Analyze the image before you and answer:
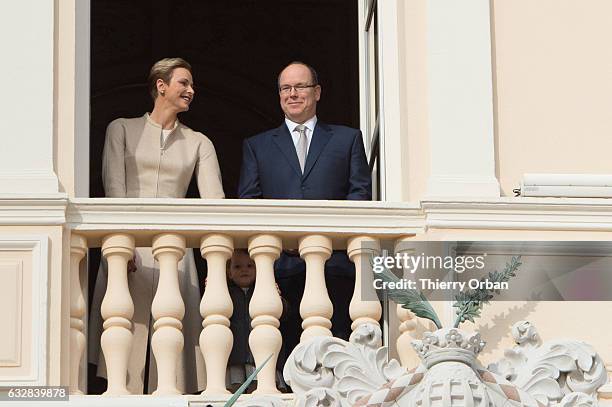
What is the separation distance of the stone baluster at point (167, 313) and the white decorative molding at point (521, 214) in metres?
1.18

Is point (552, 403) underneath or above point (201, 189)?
underneath

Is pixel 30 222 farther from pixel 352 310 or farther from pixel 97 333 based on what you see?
pixel 352 310

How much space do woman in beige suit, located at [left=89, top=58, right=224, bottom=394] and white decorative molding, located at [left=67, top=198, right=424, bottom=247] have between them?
1.16ft

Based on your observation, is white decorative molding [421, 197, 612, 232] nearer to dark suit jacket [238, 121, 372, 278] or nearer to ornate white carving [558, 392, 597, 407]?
dark suit jacket [238, 121, 372, 278]

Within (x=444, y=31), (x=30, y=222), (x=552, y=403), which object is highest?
(x=444, y=31)

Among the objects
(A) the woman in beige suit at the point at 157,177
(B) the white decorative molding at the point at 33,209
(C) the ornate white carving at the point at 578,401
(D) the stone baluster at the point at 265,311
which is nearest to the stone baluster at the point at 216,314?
(D) the stone baluster at the point at 265,311

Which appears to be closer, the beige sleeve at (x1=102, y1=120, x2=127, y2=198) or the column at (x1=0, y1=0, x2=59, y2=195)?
the column at (x1=0, y1=0, x2=59, y2=195)

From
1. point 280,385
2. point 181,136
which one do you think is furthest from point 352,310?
point 181,136

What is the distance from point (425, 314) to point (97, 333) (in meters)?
1.58

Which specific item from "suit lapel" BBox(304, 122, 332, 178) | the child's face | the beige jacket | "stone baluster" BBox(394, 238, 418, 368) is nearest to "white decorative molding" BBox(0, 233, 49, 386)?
the beige jacket

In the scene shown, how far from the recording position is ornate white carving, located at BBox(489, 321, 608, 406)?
1195cm

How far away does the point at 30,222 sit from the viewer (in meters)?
12.3

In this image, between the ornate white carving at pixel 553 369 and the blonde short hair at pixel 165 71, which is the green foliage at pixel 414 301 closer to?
the ornate white carving at pixel 553 369

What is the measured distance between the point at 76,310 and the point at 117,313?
18 cm
